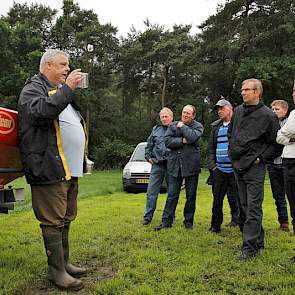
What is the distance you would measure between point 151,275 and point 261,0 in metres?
28.6

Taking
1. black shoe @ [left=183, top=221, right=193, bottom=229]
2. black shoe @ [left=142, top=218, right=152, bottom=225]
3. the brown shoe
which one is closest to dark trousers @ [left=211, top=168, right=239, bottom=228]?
black shoe @ [left=183, top=221, right=193, bottom=229]

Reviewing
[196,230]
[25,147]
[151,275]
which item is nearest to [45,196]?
[25,147]

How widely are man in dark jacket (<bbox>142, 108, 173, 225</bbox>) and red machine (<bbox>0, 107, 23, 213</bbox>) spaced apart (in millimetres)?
3005

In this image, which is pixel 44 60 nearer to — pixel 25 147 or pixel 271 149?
pixel 25 147

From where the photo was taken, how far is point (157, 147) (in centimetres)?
763

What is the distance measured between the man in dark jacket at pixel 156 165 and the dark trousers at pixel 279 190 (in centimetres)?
171

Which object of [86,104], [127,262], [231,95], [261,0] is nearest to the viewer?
[127,262]

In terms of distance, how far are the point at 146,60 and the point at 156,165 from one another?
3305cm

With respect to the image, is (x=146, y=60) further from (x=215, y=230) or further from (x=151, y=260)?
(x=151, y=260)

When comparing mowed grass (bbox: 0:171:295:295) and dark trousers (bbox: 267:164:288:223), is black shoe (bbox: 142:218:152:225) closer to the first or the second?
mowed grass (bbox: 0:171:295:295)

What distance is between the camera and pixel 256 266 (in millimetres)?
4730

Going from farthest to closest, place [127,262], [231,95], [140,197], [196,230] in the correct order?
[231,95], [140,197], [196,230], [127,262]

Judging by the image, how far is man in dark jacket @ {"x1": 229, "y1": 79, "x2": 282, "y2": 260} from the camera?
514 centimetres

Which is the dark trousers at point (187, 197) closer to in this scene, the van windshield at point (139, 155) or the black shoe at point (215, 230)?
the black shoe at point (215, 230)
